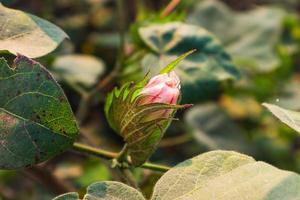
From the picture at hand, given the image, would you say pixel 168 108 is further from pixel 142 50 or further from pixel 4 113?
pixel 142 50

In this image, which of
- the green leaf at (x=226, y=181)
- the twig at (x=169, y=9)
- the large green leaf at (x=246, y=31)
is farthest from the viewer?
the large green leaf at (x=246, y=31)

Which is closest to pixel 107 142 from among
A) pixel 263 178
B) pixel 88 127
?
pixel 88 127

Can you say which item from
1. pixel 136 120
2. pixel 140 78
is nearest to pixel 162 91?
pixel 136 120

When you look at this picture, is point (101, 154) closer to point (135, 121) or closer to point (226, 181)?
point (135, 121)

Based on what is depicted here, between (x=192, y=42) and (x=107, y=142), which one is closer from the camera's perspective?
(x=192, y=42)

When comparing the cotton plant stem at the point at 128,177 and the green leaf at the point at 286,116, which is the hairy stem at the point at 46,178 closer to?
the cotton plant stem at the point at 128,177

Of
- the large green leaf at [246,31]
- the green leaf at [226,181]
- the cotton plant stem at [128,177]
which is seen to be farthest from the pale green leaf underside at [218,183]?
the large green leaf at [246,31]
